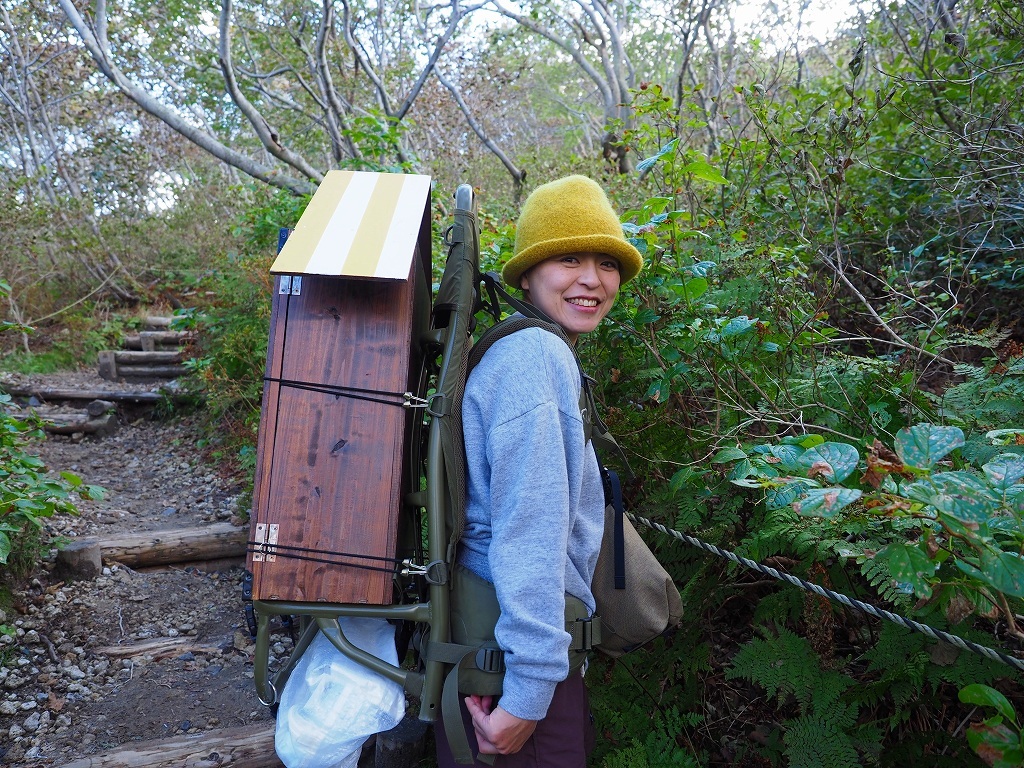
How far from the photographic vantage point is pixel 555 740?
1.78m

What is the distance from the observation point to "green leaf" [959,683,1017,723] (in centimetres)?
116

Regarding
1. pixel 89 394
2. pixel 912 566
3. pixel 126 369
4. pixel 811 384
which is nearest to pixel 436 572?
pixel 912 566

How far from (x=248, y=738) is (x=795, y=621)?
2.31 metres

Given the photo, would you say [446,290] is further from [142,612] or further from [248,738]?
[142,612]

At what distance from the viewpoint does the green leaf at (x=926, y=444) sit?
1.18m

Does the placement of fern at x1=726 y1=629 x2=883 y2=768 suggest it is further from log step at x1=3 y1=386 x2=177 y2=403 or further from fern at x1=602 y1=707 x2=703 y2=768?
log step at x1=3 y1=386 x2=177 y2=403

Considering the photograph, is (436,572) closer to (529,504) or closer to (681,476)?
(529,504)

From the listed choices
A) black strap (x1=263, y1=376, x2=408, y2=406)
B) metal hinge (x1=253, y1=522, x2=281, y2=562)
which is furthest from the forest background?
metal hinge (x1=253, y1=522, x2=281, y2=562)

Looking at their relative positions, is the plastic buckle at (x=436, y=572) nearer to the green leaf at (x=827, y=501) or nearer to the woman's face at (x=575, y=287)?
the woman's face at (x=575, y=287)

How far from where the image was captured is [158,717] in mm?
3184

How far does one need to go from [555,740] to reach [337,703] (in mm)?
566

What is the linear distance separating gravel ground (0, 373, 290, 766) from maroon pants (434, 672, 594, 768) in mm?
1912

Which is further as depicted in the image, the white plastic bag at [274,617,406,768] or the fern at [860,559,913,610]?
the fern at [860,559,913,610]

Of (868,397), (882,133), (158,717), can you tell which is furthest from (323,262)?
(882,133)
